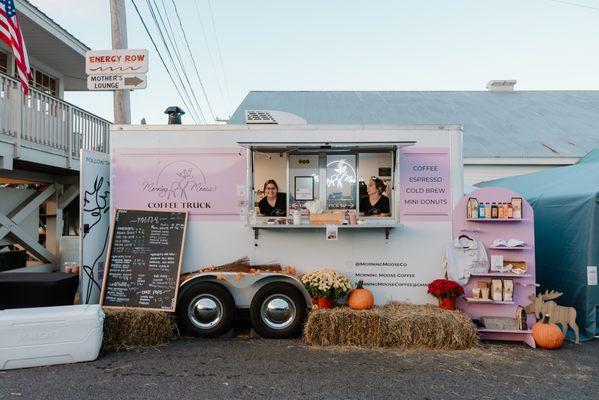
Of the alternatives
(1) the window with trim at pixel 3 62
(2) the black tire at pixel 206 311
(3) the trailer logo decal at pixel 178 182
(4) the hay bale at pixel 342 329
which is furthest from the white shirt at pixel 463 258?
(1) the window with trim at pixel 3 62

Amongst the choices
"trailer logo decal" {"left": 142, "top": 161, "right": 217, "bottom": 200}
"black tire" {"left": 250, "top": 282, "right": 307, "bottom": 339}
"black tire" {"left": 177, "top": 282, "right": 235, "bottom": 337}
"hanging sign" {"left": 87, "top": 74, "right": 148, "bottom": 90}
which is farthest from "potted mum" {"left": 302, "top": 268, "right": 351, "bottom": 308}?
"hanging sign" {"left": 87, "top": 74, "right": 148, "bottom": 90}

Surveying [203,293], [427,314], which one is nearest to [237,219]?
[203,293]

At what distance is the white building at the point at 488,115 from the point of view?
11.8m

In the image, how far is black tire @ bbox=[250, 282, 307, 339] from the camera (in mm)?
5859

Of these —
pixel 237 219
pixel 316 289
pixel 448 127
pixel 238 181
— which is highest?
pixel 448 127

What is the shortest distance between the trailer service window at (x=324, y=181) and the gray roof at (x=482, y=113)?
603 centimetres

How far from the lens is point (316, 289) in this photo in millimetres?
5652

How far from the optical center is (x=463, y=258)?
5910 mm

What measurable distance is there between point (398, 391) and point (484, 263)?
253 cm

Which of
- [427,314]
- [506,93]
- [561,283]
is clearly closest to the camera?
[427,314]

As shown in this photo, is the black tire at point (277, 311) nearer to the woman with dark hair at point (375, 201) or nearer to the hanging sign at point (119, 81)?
the woman with dark hair at point (375, 201)

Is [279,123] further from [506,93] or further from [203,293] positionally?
[506,93]

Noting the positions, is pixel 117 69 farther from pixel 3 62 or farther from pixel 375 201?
pixel 3 62

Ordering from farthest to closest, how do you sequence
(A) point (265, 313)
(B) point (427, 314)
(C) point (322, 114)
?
(C) point (322, 114), (A) point (265, 313), (B) point (427, 314)
